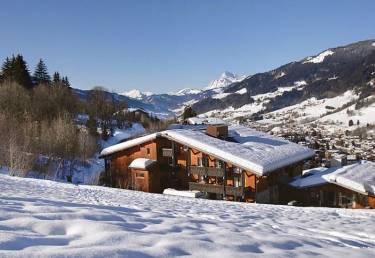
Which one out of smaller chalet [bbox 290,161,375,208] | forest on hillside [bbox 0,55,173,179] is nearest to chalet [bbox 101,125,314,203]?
smaller chalet [bbox 290,161,375,208]

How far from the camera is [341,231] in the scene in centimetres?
990

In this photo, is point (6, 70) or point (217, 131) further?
point (6, 70)

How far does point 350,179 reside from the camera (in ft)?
95.6

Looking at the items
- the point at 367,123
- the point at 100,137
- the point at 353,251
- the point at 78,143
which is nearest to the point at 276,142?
the point at 78,143

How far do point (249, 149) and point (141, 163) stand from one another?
29.2 feet

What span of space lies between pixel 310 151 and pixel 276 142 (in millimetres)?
3544

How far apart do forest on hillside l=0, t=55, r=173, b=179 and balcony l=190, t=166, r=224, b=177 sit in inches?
492

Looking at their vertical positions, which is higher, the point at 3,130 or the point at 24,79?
the point at 24,79

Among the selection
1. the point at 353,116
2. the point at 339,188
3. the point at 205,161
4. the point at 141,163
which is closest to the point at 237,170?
the point at 205,161

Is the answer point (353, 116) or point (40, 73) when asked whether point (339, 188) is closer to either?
point (40, 73)

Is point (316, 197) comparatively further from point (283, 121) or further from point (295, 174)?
point (283, 121)

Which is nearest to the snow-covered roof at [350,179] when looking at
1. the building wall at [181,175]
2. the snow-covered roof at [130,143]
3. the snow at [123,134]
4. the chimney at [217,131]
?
the building wall at [181,175]

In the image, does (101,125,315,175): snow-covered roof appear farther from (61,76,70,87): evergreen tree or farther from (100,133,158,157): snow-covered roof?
(61,76,70,87): evergreen tree

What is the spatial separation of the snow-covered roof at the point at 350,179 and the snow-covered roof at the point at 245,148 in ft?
6.60
